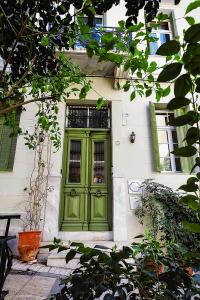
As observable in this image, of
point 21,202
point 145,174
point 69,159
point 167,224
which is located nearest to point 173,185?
point 145,174

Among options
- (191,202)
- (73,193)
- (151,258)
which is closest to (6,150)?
(73,193)

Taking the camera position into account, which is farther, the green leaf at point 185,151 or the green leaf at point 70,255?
the green leaf at point 70,255

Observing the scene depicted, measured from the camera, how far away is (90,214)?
5.28m

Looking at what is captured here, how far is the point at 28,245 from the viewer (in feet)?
13.5

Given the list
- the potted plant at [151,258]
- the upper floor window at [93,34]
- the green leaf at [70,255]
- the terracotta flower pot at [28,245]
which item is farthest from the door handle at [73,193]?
the green leaf at [70,255]

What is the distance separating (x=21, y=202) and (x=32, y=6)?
4156 millimetres

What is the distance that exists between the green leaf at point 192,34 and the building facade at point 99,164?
4.75 m

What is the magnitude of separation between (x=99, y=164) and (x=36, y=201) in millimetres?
1624

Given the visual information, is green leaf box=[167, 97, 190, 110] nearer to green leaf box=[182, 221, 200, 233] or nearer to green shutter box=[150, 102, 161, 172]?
green leaf box=[182, 221, 200, 233]

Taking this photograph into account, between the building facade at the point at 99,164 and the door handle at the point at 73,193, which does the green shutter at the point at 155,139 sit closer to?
the building facade at the point at 99,164

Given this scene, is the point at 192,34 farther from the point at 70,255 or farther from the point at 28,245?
the point at 28,245

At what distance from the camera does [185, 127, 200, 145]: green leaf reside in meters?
0.55

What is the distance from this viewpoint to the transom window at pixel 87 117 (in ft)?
19.7

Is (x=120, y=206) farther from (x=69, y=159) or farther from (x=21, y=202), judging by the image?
(x=21, y=202)
